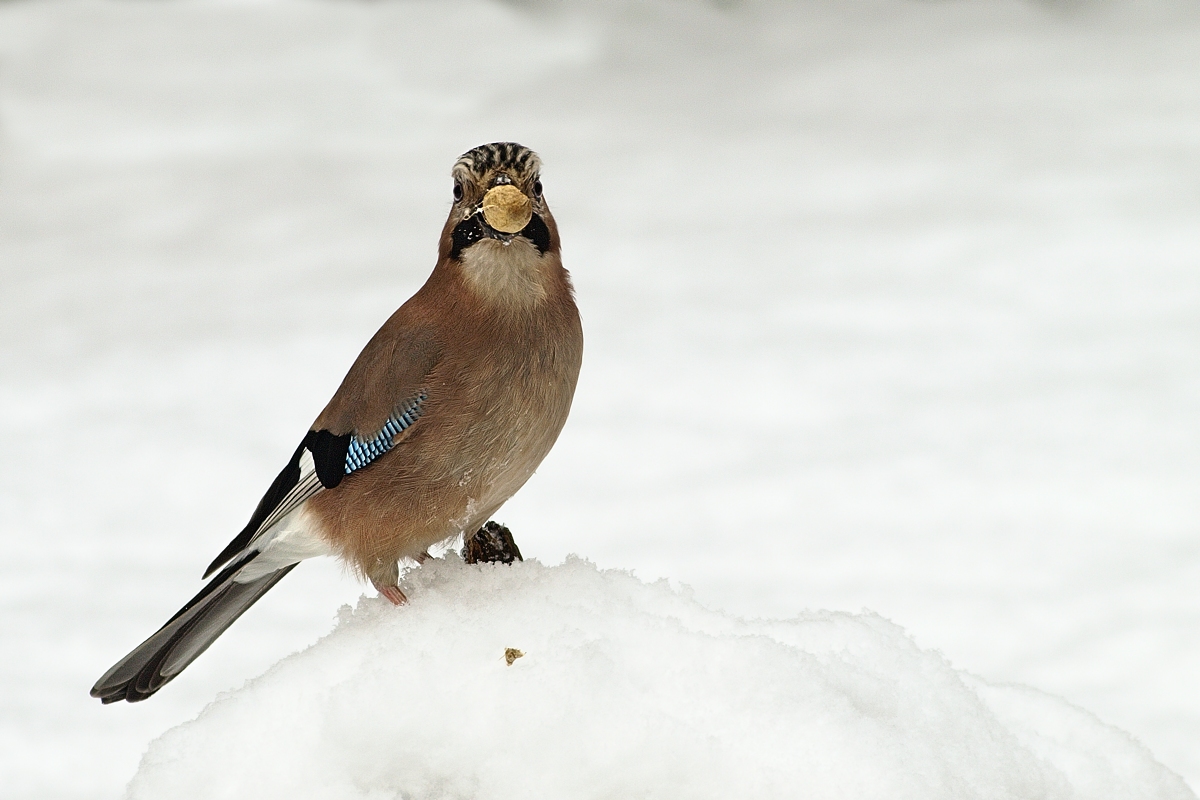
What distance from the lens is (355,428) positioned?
10.7ft

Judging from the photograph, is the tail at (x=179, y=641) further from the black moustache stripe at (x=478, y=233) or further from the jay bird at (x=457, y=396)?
the black moustache stripe at (x=478, y=233)

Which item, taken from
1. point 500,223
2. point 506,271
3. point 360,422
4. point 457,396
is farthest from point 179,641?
point 500,223

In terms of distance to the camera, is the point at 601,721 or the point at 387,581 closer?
the point at 601,721

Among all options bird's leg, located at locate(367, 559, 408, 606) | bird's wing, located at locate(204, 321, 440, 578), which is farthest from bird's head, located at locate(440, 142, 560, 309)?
bird's leg, located at locate(367, 559, 408, 606)

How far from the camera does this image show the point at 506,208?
298 centimetres

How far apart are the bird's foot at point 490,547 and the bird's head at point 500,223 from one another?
0.75 metres

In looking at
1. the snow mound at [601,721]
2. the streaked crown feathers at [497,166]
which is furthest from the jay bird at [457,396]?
the snow mound at [601,721]

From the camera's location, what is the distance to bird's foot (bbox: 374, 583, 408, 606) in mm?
3224

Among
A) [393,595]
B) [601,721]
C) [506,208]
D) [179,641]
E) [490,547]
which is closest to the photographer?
[601,721]

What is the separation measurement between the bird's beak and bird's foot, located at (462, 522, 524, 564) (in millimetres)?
922

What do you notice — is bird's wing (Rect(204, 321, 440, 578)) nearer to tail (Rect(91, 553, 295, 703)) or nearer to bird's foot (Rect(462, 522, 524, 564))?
tail (Rect(91, 553, 295, 703))

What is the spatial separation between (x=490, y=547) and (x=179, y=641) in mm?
848

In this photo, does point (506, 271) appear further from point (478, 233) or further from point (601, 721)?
point (601, 721)

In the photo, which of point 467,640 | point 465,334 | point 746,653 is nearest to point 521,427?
point 465,334
